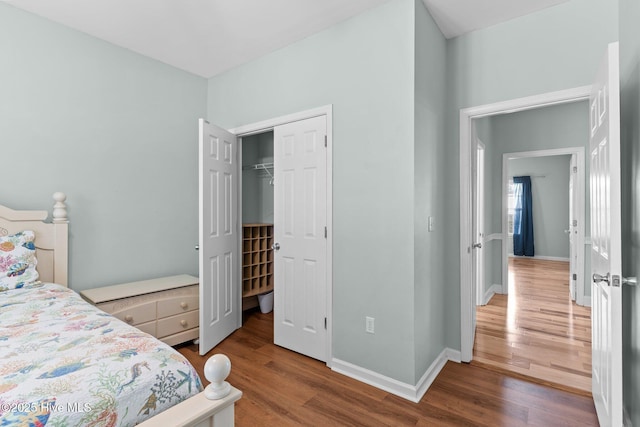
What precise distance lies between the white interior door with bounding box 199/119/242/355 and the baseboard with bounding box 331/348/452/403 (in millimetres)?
1128

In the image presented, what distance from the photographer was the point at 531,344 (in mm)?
2932

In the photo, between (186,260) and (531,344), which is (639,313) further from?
(186,260)

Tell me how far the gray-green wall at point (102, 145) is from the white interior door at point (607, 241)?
3.30 metres

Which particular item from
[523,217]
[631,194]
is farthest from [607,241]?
[523,217]

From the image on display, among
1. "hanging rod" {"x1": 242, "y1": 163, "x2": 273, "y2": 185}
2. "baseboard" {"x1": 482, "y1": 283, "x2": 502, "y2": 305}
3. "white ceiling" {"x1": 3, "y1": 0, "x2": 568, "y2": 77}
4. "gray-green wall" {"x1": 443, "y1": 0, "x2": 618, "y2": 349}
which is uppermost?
"white ceiling" {"x1": 3, "y1": 0, "x2": 568, "y2": 77}

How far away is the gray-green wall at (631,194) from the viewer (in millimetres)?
1550

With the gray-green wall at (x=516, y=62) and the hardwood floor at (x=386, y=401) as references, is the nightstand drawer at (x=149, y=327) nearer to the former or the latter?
the hardwood floor at (x=386, y=401)

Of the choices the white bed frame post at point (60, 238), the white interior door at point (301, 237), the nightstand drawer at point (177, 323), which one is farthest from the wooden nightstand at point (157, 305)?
the white interior door at point (301, 237)

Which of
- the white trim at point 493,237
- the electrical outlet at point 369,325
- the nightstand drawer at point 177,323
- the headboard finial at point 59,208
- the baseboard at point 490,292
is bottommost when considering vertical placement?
the baseboard at point 490,292

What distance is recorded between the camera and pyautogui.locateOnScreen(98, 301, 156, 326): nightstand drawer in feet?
8.07

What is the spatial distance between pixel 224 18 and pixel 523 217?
8071mm

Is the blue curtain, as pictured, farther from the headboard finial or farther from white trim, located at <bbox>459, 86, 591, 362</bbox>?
the headboard finial

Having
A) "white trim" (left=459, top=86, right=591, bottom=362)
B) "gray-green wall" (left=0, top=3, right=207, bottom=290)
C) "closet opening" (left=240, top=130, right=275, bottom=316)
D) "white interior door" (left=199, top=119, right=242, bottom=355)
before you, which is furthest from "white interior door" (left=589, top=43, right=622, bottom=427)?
"gray-green wall" (left=0, top=3, right=207, bottom=290)

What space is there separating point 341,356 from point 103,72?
3.11 m
